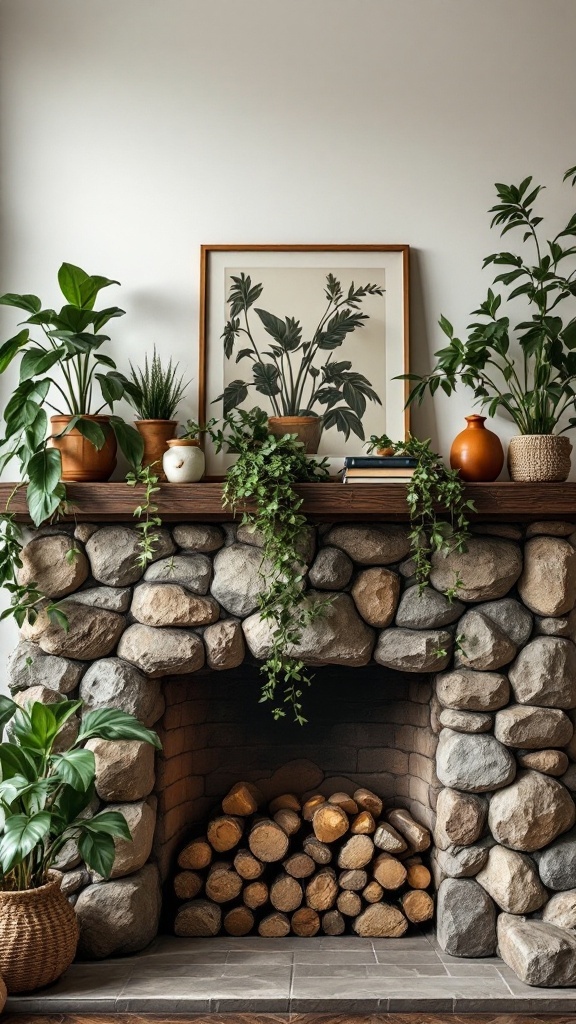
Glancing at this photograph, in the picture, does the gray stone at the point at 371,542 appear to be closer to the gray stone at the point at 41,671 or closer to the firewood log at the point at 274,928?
the gray stone at the point at 41,671

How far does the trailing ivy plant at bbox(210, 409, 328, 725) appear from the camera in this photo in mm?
2430

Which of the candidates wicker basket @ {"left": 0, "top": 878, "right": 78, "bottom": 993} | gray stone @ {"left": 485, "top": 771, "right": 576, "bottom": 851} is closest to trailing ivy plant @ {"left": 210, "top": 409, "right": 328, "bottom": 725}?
gray stone @ {"left": 485, "top": 771, "right": 576, "bottom": 851}

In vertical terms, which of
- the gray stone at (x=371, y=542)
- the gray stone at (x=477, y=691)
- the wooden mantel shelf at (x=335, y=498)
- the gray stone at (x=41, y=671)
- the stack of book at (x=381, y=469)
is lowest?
the gray stone at (x=477, y=691)

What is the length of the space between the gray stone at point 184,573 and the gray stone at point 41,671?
0.36 m

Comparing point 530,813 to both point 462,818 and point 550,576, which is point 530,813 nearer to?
point 462,818

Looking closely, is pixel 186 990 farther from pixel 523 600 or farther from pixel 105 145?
pixel 105 145

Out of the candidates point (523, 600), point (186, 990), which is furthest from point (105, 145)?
point (186, 990)

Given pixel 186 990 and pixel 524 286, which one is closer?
pixel 186 990

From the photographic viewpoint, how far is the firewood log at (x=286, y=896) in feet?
8.90

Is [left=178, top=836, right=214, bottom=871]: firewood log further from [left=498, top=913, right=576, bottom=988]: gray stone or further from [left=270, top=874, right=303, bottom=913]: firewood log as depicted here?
[left=498, top=913, right=576, bottom=988]: gray stone

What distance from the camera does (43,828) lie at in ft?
7.11

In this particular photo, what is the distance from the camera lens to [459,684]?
2551 mm

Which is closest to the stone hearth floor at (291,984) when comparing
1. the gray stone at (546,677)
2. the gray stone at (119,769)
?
the gray stone at (119,769)

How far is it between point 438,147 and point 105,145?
1.10 metres
